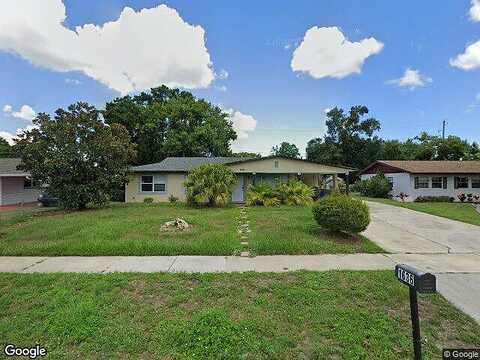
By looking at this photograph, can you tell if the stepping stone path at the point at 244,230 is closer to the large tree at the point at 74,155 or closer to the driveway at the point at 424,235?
the driveway at the point at 424,235

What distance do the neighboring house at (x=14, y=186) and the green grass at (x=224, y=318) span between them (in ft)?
63.6

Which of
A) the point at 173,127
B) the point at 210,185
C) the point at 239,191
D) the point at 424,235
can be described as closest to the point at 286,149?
the point at 173,127

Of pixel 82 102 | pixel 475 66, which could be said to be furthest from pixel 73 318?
pixel 475 66

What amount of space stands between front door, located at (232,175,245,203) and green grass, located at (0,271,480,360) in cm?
1426

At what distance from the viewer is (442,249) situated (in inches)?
270

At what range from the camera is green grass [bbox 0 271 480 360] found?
9.27 ft

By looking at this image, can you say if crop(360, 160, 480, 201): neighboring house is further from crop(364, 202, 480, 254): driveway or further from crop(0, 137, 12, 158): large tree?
crop(0, 137, 12, 158): large tree

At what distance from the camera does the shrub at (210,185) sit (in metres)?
14.5

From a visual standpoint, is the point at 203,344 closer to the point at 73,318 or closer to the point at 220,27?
the point at 73,318

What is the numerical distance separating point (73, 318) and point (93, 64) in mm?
16730

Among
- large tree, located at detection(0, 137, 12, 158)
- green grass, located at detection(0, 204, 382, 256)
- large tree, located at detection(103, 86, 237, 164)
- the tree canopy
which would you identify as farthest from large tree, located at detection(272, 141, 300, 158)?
green grass, located at detection(0, 204, 382, 256)

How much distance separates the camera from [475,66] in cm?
1731

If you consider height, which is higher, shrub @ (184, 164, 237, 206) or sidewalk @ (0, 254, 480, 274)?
shrub @ (184, 164, 237, 206)

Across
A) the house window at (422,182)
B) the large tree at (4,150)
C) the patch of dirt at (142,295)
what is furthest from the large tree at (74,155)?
the large tree at (4,150)
